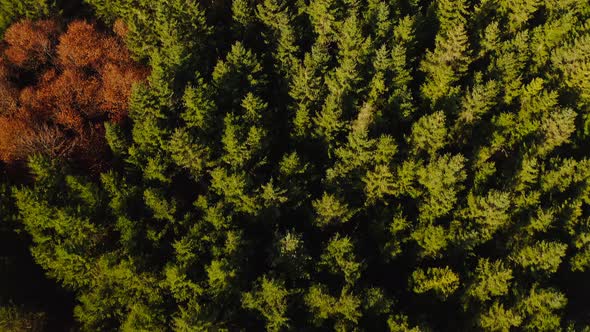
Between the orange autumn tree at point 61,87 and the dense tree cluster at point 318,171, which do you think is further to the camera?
the orange autumn tree at point 61,87

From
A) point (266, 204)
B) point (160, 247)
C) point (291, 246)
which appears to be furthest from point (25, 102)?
point (291, 246)

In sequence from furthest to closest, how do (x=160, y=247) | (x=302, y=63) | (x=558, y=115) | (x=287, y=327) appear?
(x=302, y=63) < (x=558, y=115) < (x=160, y=247) < (x=287, y=327)

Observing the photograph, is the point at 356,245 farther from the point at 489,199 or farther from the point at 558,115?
the point at 558,115

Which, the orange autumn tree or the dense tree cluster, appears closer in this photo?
the dense tree cluster

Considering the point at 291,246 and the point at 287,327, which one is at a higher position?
the point at 291,246
